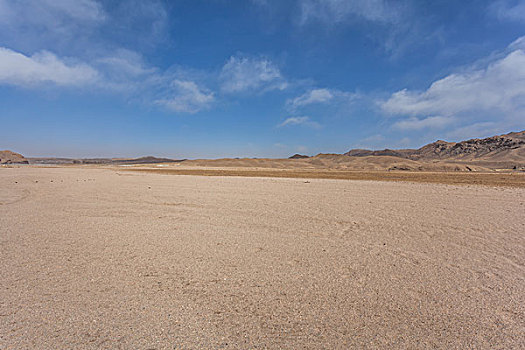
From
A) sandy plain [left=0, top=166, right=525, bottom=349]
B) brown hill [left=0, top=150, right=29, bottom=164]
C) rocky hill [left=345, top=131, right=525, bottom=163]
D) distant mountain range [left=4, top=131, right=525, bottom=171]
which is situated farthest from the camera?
rocky hill [left=345, top=131, right=525, bottom=163]

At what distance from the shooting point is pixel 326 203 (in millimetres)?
9258

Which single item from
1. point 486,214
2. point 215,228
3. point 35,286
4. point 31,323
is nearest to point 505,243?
point 486,214

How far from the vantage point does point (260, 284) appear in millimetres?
3262

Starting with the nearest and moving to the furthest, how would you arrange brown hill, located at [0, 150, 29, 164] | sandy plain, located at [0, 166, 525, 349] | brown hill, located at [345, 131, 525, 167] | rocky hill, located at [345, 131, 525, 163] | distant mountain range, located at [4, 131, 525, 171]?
sandy plain, located at [0, 166, 525, 349] < distant mountain range, located at [4, 131, 525, 171] < brown hill, located at [0, 150, 29, 164] < brown hill, located at [345, 131, 525, 167] < rocky hill, located at [345, 131, 525, 163]

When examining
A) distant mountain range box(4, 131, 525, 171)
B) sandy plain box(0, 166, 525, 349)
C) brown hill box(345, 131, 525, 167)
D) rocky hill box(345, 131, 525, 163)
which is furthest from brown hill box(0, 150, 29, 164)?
rocky hill box(345, 131, 525, 163)

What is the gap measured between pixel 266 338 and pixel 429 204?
9.08 meters

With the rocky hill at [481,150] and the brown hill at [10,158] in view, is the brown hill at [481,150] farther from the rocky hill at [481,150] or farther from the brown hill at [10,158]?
the brown hill at [10,158]

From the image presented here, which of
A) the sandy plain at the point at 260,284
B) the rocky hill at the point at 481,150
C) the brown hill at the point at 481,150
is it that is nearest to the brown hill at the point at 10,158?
the sandy plain at the point at 260,284

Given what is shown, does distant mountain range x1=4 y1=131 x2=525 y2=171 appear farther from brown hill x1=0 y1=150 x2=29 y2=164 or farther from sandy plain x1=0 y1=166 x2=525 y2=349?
sandy plain x1=0 y1=166 x2=525 y2=349

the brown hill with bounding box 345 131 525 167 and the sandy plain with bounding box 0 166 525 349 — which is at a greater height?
the brown hill with bounding box 345 131 525 167

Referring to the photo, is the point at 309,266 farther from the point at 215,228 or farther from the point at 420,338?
the point at 215,228

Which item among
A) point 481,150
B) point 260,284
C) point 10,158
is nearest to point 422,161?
point 481,150

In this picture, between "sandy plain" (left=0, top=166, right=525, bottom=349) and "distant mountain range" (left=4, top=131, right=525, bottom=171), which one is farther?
"distant mountain range" (left=4, top=131, right=525, bottom=171)

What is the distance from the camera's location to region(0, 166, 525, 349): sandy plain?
→ 2.34 m
